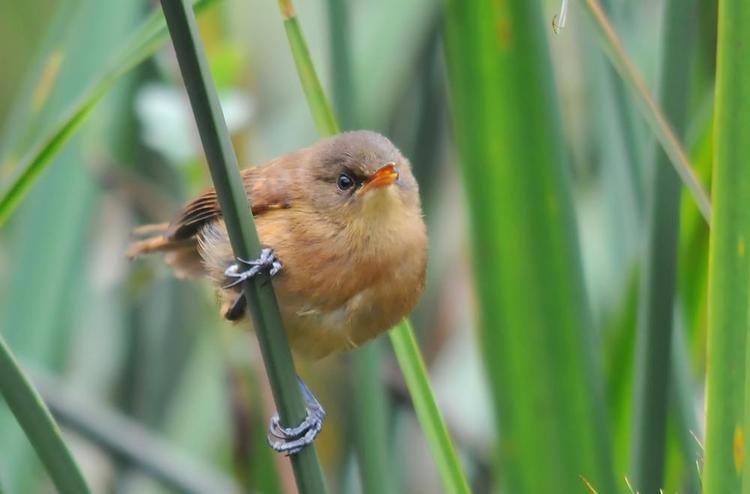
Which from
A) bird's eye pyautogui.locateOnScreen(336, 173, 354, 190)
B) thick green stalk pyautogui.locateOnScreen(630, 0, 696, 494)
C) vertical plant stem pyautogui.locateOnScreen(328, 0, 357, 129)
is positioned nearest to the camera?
thick green stalk pyautogui.locateOnScreen(630, 0, 696, 494)

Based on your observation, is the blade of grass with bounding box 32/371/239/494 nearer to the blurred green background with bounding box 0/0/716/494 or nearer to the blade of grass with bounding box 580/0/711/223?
the blurred green background with bounding box 0/0/716/494

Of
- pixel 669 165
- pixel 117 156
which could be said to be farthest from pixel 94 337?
pixel 669 165

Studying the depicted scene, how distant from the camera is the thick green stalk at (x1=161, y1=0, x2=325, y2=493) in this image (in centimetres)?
102

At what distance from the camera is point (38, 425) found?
44.2 inches

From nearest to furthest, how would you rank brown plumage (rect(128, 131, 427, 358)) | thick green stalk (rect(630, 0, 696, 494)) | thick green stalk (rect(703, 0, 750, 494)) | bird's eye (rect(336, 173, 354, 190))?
1. thick green stalk (rect(703, 0, 750, 494))
2. thick green stalk (rect(630, 0, 696, 494))
3. brown plumage (rect(128, 131, 427, 358))
4. bird's eye (rect(336, 173, 354, 190))

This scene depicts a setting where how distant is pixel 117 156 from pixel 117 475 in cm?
75

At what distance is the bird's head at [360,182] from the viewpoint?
1.75m

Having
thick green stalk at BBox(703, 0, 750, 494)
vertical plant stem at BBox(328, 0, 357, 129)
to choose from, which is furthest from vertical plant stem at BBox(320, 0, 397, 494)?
thick green stalk at BBox(703, 0, 750, 494)

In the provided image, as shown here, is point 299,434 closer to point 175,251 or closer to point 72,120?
point 72,120

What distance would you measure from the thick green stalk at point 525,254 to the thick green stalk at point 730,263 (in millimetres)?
538

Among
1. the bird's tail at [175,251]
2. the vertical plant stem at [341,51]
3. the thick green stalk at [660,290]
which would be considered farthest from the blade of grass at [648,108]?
the bird's tail at [175,251]

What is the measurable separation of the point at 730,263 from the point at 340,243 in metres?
0.79

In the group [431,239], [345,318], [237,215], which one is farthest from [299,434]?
[431,239]

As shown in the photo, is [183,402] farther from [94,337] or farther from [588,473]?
[588,473]
